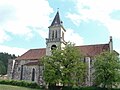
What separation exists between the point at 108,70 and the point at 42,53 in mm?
24456

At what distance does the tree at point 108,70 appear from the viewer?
4393cm

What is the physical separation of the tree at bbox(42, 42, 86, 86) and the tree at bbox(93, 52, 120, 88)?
3.99 meters

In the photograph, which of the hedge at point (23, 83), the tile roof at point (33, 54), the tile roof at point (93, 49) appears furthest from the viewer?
the tile roof at point (33, 54)

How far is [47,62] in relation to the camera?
1939 inches

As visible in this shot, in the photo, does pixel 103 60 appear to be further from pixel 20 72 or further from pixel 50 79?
pixel 20 72

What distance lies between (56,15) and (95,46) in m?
13.6

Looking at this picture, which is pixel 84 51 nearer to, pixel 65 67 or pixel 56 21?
pixel 56 21

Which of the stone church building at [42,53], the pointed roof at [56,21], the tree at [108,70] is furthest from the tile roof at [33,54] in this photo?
the tree at [108,70]

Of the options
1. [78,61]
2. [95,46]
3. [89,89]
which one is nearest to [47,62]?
[78,61]

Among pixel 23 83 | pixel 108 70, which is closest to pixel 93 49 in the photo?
pixel 108 70

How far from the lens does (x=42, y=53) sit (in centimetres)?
6331

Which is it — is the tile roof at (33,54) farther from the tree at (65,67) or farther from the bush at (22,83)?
the tree at (65,67)

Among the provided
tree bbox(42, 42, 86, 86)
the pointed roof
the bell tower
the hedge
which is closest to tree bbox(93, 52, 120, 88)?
tree bbox(42, 42, 86, 86)

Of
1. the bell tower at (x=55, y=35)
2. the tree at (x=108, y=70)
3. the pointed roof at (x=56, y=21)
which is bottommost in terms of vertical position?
the tree at (x=108, y=70)
